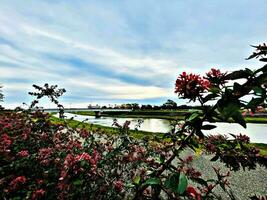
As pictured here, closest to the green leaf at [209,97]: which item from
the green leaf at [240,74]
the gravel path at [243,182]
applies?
the green leaf at [240,74]

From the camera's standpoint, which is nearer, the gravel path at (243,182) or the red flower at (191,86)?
the red flower at (191,86)

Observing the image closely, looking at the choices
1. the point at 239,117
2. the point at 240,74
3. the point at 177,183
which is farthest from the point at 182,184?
the point at 240,74

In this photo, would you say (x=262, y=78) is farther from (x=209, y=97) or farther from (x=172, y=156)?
(x=172, y=156)

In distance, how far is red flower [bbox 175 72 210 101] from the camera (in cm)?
130

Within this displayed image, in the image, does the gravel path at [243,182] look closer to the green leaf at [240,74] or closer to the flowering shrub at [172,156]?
the flowering shrub at [172,156]

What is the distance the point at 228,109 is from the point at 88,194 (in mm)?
2195

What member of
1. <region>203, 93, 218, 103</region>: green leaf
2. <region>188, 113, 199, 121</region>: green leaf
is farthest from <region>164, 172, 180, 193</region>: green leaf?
<region>203, 93, 218, 103</region>: green leaf

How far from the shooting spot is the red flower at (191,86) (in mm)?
1298

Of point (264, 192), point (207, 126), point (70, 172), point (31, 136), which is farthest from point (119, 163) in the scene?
point (264, 192)

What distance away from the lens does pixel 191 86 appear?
1.30 metres

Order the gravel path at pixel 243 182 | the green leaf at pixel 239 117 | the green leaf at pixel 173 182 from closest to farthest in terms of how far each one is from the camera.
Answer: the green leaf at pixel 239 117, the green leaf at pixel 173 182, the gravel path at pixel 243 182

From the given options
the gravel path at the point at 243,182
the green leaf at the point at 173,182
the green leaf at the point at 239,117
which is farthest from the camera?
the gravel path at the point at 243,182

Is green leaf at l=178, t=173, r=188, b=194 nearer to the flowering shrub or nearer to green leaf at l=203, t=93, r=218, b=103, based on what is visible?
the flowering shrub

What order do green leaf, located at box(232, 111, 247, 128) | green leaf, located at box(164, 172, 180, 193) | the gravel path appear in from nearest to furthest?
green leaf, located at box(232, 111, 247, 128) < green leaf, located at box(164, 172, 180, 193) < the gravel path
